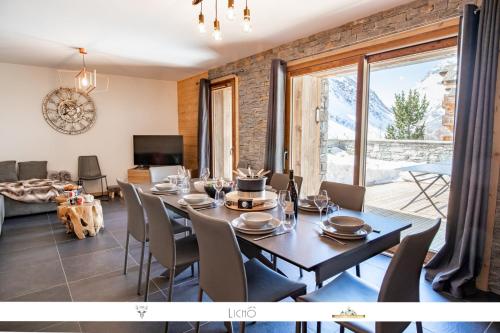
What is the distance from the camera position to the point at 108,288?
247 centimetres

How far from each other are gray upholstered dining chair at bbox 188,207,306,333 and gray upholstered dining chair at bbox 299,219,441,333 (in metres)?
0.17

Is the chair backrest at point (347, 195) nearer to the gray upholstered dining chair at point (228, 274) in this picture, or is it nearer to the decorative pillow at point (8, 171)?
the gray upholstered dining chair at point (228, 274)

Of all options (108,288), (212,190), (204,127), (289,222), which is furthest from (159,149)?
(289,222)

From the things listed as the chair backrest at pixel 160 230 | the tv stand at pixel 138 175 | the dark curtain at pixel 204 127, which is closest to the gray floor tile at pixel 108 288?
the chair backrest at pixel 160 230

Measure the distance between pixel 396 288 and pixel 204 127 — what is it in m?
4.73

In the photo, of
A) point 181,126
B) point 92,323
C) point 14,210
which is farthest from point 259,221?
point 181,126

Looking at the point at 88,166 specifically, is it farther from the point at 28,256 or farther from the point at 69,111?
the point at 28,256

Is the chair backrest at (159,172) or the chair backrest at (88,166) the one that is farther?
the chair backrest at (88,166)

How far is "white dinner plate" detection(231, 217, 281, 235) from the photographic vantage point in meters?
1.60

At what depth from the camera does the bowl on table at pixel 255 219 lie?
1.66m

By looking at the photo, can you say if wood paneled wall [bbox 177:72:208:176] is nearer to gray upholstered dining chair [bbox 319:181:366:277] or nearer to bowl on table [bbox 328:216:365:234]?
gray upholstered dining chair [bbox 319:181:366:277]

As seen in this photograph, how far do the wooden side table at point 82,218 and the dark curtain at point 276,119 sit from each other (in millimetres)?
2354

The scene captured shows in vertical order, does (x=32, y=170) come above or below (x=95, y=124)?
below

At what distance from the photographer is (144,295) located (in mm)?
2307
